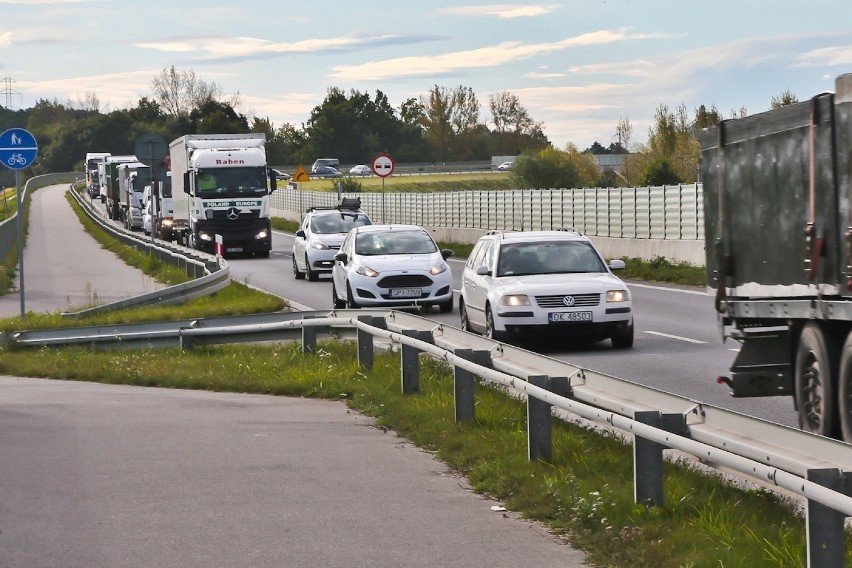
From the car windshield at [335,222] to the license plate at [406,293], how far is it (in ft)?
37.0

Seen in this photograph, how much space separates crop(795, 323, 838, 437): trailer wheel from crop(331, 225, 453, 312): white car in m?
14.3

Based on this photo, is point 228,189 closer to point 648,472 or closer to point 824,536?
point 648,472

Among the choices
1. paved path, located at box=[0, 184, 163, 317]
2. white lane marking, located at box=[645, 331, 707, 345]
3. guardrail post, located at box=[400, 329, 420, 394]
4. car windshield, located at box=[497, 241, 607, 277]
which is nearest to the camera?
guardrail post, located at box=[400, 329, 420, 394]

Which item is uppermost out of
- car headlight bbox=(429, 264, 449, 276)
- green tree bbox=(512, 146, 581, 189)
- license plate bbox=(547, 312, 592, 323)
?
green tree bbox=(512, 146, 581, 189)

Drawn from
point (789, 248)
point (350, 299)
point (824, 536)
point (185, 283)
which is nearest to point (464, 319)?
point (350, 299)

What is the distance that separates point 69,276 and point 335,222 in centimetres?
745

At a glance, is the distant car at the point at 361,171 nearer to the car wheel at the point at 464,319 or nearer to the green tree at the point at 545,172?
the green tree at the point at 545,172

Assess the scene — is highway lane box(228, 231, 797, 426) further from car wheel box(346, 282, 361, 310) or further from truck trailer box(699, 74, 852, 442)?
car wheel box(346, 282, 361, 310)

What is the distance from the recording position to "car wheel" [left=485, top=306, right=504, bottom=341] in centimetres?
1825

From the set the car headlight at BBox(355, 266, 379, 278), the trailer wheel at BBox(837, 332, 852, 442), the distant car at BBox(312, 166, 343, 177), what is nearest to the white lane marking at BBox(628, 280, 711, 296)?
the car headlight at BBox(355, 266, 379, 278)

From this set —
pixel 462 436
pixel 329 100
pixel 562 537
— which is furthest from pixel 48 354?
pixel 329 100

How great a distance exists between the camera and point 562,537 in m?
7.35

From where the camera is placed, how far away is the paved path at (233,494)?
7.01 meters

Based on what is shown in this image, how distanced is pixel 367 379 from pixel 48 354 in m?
6.47
